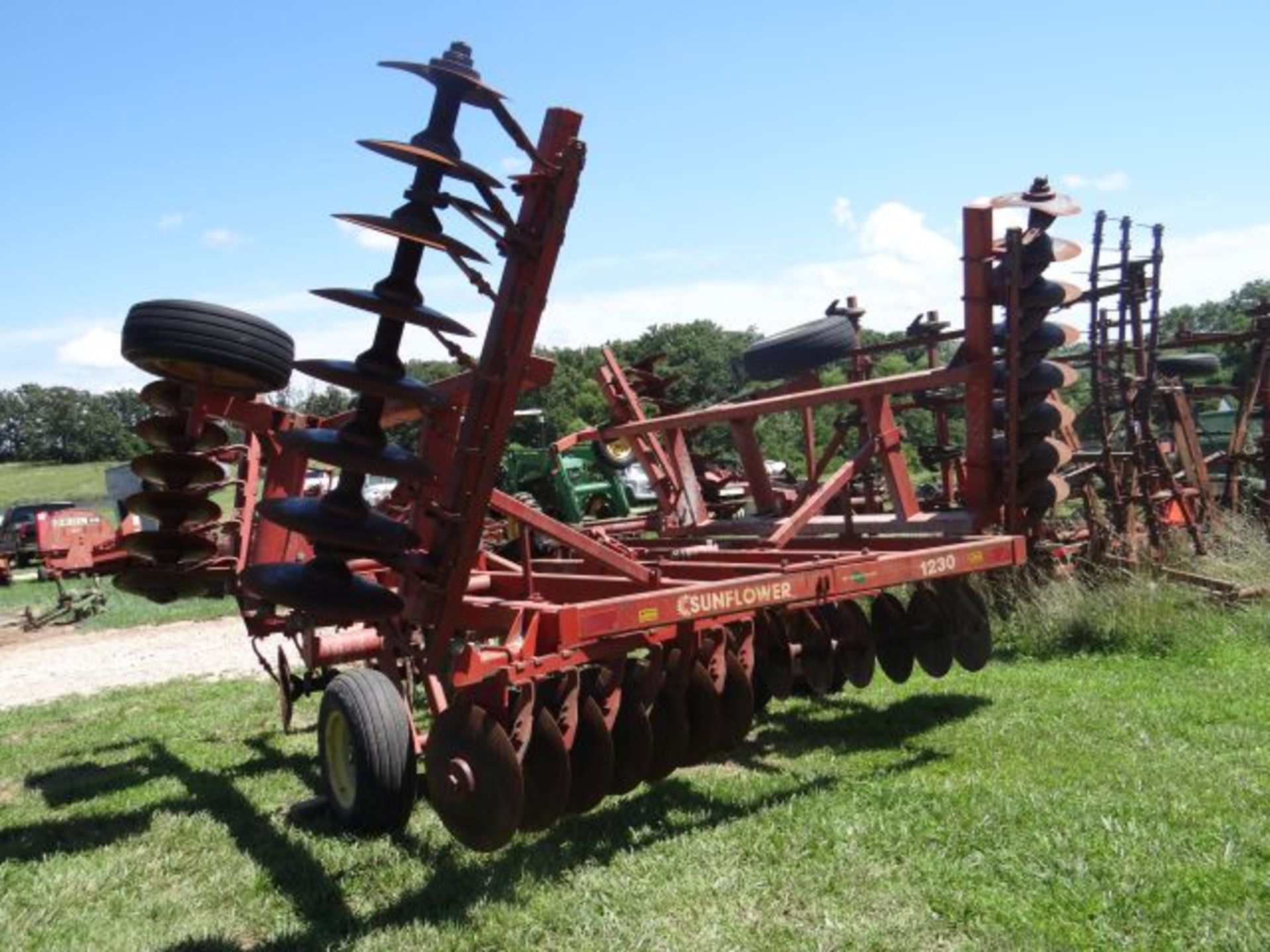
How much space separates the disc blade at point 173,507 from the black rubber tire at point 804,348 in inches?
131

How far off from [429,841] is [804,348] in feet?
12.0

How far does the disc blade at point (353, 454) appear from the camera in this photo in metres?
3.15

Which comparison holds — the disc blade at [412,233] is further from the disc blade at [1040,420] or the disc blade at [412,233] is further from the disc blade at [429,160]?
the disc blade at [1040,420]

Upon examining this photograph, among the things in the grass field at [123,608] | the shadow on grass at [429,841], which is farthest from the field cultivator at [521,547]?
the grass field at [123,608]

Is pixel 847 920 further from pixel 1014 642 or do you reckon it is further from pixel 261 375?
pixel 1014 642

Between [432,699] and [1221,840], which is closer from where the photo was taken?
[1221,840]

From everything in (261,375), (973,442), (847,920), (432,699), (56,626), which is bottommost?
(56,626)

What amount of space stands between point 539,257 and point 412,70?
63 centimetres

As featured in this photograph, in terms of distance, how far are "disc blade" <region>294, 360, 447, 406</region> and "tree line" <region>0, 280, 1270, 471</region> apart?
5.29ft

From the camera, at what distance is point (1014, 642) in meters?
7.12

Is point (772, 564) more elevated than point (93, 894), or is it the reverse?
point (772, 564)

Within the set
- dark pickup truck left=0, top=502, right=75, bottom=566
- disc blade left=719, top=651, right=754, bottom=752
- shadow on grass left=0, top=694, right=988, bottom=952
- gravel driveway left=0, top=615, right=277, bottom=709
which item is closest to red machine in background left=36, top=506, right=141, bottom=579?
gravel driveway left=0, top=615, right=277, bottom=709

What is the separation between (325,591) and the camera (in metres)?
3.33

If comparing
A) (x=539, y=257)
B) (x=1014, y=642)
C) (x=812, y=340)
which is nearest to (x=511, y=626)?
(x=539, y=257)
